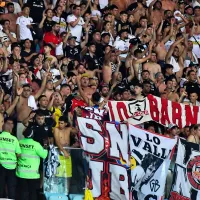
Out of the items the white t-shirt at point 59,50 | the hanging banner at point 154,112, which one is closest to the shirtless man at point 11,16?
the white t-shirt at point 59,50

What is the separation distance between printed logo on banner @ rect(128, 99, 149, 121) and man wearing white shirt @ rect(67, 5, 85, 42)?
13.8 ft

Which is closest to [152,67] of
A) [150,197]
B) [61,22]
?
[61,22]

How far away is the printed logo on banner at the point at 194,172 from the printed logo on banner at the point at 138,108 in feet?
6.54

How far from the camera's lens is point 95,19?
25.4 m

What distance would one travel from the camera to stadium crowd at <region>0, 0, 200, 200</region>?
19.2m

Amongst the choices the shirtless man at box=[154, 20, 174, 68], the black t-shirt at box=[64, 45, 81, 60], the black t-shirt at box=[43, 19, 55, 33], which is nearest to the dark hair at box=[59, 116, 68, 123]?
the black t-shirt at box=[64, 45, 81, 60]

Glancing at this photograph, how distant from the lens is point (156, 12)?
2652 cm

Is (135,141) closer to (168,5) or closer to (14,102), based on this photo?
(14,102)

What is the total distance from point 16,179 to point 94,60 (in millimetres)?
5564

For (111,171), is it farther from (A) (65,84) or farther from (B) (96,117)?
(A) (65,84)

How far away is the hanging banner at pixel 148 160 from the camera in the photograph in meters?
18.9

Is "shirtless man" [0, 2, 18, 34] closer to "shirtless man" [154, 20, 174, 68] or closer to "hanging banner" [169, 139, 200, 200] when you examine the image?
"shirtless man" [154, 20, 174, 68]

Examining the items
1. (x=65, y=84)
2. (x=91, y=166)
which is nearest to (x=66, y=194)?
(x=91, y=166)

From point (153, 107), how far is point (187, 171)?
224 centimetres
